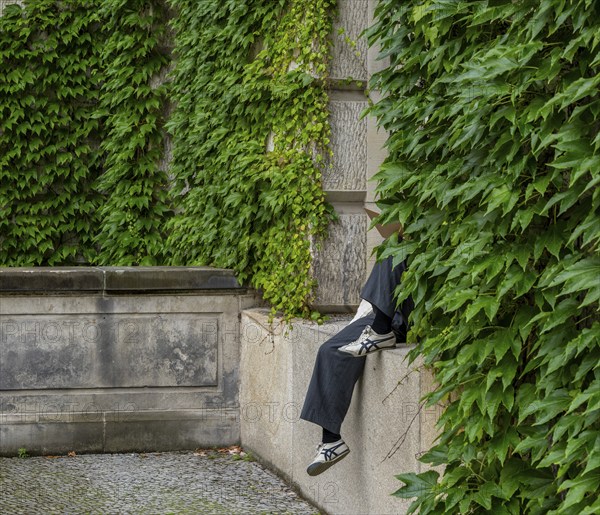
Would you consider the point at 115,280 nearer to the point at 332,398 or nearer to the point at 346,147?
the point at 346,147

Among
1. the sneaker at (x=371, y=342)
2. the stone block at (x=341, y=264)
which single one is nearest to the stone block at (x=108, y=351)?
the stone block at (x=341, y=264)

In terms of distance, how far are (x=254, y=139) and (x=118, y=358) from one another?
1.69m

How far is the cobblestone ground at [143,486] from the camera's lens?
5312 mm

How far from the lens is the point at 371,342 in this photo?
4.38 m

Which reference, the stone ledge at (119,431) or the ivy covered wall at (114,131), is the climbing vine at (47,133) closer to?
the ivy covered wall at (114,131)

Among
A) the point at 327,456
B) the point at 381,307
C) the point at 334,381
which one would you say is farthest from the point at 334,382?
the point at 381,307

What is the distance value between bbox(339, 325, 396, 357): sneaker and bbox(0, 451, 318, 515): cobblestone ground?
1.26 metres

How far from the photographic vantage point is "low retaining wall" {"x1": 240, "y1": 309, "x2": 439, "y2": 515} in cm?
417

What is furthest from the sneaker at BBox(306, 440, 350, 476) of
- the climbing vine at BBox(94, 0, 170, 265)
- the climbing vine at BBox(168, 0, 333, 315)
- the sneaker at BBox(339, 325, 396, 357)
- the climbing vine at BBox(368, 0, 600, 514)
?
the climbing vine at BBox(94, 0, 170, 265)

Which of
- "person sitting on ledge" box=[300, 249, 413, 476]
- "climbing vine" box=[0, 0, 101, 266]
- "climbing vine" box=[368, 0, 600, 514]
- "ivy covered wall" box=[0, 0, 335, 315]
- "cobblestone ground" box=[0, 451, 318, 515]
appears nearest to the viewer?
"climbing vine" box=[368, 0, 600, 514]

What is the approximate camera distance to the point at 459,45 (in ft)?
10.9

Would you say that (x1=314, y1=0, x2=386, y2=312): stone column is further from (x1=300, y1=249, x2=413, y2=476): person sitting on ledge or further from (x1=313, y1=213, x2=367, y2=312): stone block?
(x1=300, y1=249, x2=413, y2=476): person sitting on ledge

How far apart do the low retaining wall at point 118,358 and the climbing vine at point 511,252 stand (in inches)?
135

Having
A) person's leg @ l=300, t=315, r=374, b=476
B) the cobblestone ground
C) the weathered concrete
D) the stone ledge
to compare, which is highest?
the weathered concrete
